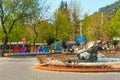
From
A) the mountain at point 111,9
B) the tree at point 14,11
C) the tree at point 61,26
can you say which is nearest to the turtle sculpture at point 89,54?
the tree at point 14,11

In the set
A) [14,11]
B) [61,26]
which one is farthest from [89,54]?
[61,26]

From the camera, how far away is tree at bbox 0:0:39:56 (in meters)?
56.3

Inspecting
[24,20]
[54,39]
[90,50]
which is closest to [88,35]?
[54,39]

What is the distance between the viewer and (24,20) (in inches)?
2312

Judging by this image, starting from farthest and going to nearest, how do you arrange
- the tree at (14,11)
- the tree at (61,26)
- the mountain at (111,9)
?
the mountain at (111,9) < the tree at (61,26) < the tree at (14,11)

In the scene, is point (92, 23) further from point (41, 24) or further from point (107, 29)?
point (41, 24)

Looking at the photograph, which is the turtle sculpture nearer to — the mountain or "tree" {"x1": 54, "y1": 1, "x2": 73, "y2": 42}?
"tree" {"x1": 54, "y1": 1, "x2": 73, "y2": 42}

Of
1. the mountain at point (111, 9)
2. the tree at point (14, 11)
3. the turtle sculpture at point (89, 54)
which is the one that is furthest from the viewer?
the mountain at point (111, 9)

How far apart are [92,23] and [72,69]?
60103 millimetres

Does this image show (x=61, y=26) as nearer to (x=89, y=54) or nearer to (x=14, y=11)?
(x=14, y=11)

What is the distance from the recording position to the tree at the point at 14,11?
56322 millimetres

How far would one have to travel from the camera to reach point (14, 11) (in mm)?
56688

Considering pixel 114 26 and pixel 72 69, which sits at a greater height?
pixel 114 26

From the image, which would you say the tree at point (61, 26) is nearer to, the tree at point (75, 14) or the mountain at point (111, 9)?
the tree at point (75, 14)
